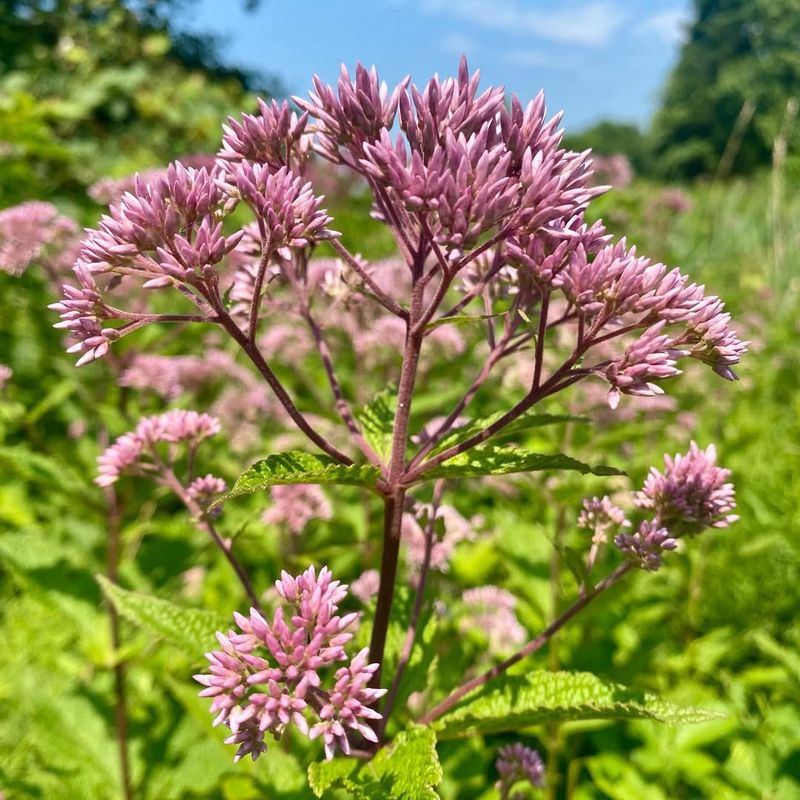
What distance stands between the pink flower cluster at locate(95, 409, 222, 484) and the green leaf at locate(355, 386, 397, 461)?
0.47 metres

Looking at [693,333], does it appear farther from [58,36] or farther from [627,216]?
[58,36]

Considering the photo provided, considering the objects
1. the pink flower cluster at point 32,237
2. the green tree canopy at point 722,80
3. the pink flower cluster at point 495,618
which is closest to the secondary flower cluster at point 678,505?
the pink flower cluster at point 495,618

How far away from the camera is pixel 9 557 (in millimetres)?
2721

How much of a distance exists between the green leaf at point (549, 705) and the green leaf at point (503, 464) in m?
0.43

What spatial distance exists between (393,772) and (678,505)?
753 mm

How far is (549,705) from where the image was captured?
4.53 ft

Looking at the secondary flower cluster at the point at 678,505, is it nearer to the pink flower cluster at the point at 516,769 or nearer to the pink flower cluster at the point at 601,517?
the pink flower cluster at the point at 601,517

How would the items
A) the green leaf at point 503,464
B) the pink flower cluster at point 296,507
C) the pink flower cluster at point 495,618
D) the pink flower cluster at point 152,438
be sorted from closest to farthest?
the green leaf at point 503,464 < the pink flower cluster at point 152,438 < the pink flower cluster at point 296,507 < the pink flower cluster at point 495,618

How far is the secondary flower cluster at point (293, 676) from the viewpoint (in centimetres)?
112

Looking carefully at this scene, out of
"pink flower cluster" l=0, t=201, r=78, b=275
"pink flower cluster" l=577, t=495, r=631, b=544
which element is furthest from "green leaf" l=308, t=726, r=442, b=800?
"pink flower cluster" l=0, t=201, r=78, b=275

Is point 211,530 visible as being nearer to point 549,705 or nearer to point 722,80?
point 549,705

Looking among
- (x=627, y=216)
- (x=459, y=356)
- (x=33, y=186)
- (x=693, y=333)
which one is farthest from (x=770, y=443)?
(x=33, y=186)

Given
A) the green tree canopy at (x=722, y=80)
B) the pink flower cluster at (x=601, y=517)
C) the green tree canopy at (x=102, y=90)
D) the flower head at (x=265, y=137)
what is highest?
the green tree canopy at (x=722, y=80)

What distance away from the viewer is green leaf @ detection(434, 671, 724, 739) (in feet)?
4.31
